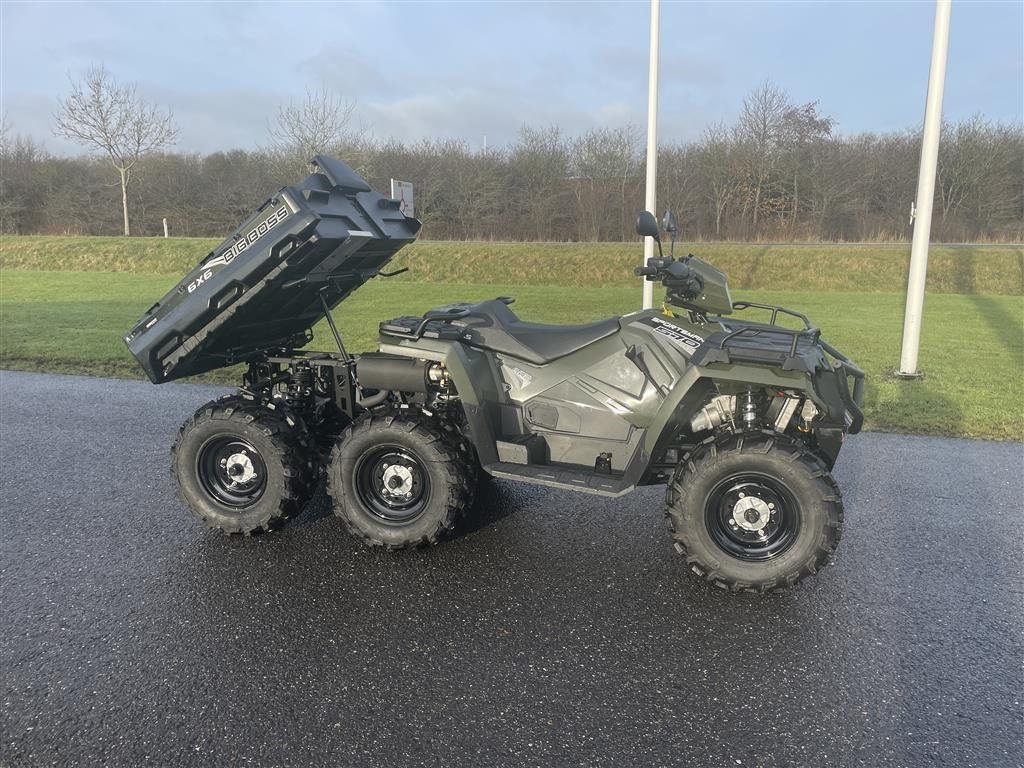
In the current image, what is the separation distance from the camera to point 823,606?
354 centimetres

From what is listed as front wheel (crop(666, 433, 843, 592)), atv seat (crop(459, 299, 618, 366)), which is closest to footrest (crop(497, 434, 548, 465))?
atv seat (crop(459, 299, 618, 366))

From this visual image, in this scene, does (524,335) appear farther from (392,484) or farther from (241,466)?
(241,466)

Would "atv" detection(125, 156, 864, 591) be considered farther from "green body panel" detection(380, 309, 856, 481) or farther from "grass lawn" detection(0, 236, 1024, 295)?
"grass lawn" detection(0, 236, 1024, 295)

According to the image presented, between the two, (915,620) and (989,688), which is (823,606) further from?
(989,688)

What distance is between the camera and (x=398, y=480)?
13.6ft

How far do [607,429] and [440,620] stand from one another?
1.32 metres

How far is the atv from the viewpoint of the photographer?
3.60 meters

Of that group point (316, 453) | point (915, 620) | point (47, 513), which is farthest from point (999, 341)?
point (47, 513)

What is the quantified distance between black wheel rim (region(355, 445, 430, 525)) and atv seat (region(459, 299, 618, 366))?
2.48 feet

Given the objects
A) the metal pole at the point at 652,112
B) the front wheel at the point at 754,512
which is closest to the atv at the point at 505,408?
the front wheel at the point at 754,512

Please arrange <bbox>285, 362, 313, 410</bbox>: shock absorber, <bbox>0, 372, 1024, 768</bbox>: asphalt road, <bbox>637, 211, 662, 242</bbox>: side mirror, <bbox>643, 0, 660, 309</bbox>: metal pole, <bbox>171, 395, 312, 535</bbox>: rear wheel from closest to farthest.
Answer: <bbox>0, 372, 1024, 768</bbox>: asphalt road < <bbox>637, 211, 662, 242</bbox>: side mirror < <bbox>171, 395, 312, 535</bbox>: rear wheel < <bbox>285, 362, 313, 410</bbox>: shock absorber < <bbox>643, 0, 660, 309</bbox>: metal pole

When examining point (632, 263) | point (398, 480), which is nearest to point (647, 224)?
point (398, 480)

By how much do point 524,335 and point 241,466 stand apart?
1.86 meters

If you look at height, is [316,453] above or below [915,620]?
above
